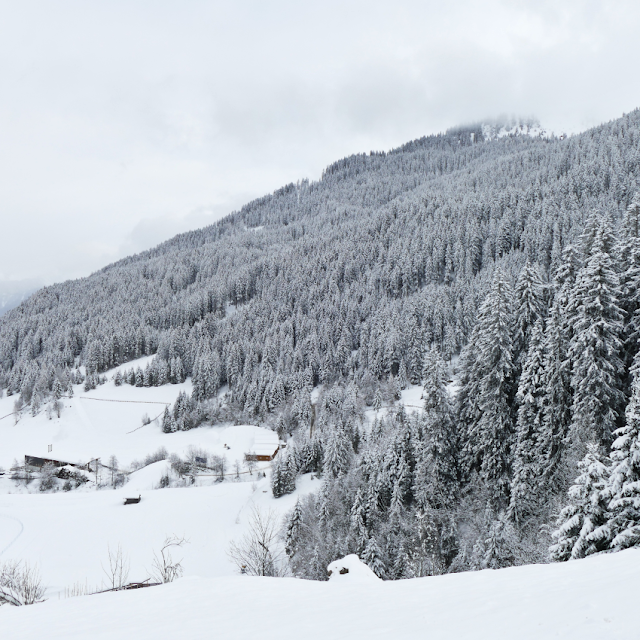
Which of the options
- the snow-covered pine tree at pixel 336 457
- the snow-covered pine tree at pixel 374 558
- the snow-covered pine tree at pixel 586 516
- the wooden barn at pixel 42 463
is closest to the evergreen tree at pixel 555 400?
the snow-covered pine tree at pixel 586 516

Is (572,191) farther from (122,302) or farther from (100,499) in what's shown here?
(122,302)

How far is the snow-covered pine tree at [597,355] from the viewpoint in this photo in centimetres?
2302

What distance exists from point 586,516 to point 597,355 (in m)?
14.8

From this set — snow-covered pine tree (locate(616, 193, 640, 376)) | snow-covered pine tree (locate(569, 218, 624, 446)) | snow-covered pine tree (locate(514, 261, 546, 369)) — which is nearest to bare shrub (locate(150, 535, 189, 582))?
snow-covered pine tree (locate(569, 218, 624, 446))

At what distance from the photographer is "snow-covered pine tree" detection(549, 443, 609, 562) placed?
1230 centimetres

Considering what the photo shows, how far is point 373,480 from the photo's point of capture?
117ft

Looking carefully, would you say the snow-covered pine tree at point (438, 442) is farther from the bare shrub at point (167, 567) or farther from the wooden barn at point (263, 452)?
the wooden barn at point (263, 452)

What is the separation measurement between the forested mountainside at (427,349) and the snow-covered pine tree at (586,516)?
3.1 inches

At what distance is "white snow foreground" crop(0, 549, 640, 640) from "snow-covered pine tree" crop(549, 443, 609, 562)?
3305 mm

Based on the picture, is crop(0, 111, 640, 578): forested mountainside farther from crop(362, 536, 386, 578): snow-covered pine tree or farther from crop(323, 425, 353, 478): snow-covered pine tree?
crop(323, 425, 353, 478): snow-covered pine tree

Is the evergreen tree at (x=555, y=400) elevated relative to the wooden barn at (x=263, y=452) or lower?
elevated

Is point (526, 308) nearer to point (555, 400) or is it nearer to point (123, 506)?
point (555, 400)

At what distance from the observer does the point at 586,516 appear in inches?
497

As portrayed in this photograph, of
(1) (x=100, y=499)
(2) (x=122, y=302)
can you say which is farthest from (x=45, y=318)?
(1) (x=100, y=499)
